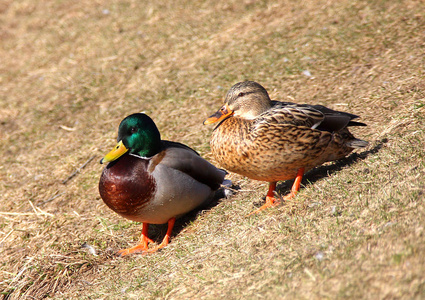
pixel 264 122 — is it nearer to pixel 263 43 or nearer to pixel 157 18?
pixel 263 43

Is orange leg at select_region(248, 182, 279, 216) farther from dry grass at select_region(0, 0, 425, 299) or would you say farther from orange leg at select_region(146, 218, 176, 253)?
orange leg at select_region(146, 218, 176, 253)

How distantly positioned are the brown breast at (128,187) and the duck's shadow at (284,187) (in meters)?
0.57

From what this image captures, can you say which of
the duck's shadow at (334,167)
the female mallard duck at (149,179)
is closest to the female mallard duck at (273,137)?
the duck's shadow at (334,167)

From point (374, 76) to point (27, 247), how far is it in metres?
4.16

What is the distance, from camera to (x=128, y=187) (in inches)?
163

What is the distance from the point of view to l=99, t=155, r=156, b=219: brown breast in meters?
4.13

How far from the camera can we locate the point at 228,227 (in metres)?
4.01

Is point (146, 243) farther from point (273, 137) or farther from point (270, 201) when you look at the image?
point (273, 137)

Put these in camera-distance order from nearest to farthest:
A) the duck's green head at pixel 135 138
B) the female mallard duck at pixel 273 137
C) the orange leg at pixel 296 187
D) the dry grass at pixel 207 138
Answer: the dry grass at pixel 207 138 < the female mallard duck at pixel 273 137 < the orange leg at pixel 296 187 < the duck's green head at pixel 135 138

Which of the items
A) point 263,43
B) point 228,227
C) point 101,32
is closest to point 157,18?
point 101,32

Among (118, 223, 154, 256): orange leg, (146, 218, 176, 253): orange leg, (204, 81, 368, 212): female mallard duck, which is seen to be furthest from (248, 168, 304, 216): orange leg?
(118, 223, 154, 256): orange leg

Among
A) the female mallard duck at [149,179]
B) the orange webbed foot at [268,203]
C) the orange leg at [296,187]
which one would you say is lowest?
the orange webbed foot at [268,203]

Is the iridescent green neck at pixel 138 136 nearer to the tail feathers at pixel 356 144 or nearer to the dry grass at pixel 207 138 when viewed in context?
the dry grass at pixel 207 138

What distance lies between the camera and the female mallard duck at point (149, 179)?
416cm
